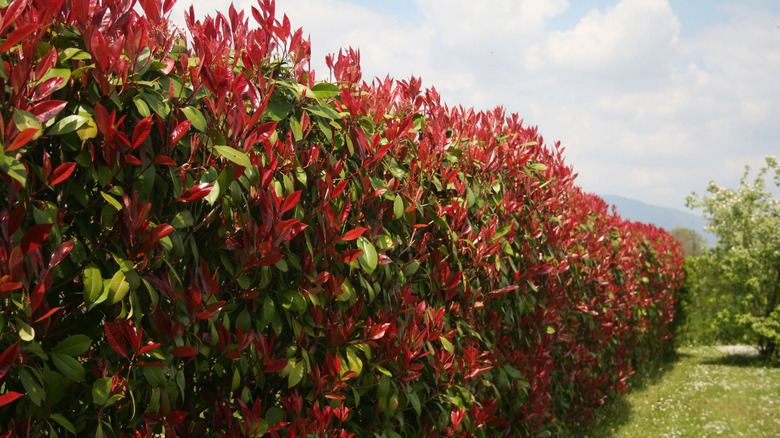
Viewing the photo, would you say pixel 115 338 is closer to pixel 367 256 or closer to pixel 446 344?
pixel 367 256

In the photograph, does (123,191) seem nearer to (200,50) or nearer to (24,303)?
(24,303)

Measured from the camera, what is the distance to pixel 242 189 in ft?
6.33

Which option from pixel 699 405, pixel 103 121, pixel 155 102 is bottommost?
pixel 699 405

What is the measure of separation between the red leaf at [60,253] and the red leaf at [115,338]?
22 cm

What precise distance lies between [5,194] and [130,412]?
78 centimetres

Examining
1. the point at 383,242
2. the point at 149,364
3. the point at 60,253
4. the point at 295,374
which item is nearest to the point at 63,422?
the point at 149,364

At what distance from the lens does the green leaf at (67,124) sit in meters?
1.45

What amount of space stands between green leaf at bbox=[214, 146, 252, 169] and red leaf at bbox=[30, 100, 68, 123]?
17.5 inches

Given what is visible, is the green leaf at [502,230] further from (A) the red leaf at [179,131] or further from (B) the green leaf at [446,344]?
(A) the red leaf at [179,131]

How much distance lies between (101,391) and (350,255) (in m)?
1.06

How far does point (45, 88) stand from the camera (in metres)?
1.45

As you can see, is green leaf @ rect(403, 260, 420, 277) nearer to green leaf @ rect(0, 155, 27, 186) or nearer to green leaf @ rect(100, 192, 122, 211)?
green leaf @ rect(100, 192, 122, 211)

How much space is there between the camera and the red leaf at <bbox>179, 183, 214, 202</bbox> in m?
1.67

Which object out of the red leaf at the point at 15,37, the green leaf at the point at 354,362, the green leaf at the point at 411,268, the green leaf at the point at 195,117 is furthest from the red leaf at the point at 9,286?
the green leaf at the point at 411,268
